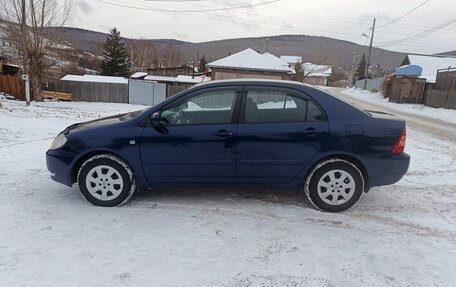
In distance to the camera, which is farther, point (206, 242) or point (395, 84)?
point (395, 84)

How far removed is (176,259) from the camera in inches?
118

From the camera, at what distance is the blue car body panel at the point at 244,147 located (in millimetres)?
3973

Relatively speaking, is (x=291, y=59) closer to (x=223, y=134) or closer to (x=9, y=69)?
(x=9, y=69)

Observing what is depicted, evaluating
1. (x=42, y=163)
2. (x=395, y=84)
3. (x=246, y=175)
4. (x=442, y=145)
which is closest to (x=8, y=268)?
(x=246, y=175)

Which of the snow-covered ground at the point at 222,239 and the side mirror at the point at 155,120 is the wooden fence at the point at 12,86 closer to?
the snow-covered ground at the point at 222,239

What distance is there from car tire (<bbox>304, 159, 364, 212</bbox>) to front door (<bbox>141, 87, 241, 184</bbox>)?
3.23 ft

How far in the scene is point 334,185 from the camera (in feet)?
13.3

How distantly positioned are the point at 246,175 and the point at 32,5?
89.4ft

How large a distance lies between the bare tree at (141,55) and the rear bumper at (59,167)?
6855 centimetres

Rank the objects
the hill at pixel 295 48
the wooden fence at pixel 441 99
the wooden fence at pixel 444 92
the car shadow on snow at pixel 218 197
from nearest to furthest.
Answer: the car shadow on snow at pixel 218 197 → the wooden fence at pixel 441 99 → the wooden fence at pixel 444 92 → the hill at pixel 295 48

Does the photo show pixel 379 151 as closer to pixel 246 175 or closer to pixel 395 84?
pixel 246 175

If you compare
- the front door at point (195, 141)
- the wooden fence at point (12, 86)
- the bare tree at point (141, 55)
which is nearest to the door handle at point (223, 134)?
the front door at point (195, 141)

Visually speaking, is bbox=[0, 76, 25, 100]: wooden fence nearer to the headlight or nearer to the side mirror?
the headlight

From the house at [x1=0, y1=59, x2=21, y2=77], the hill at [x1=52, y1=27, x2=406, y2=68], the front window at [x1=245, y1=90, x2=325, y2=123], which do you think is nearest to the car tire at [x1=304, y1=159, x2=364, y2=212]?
the front window at [x1=245, y1=90, x2=325, y2=123]
